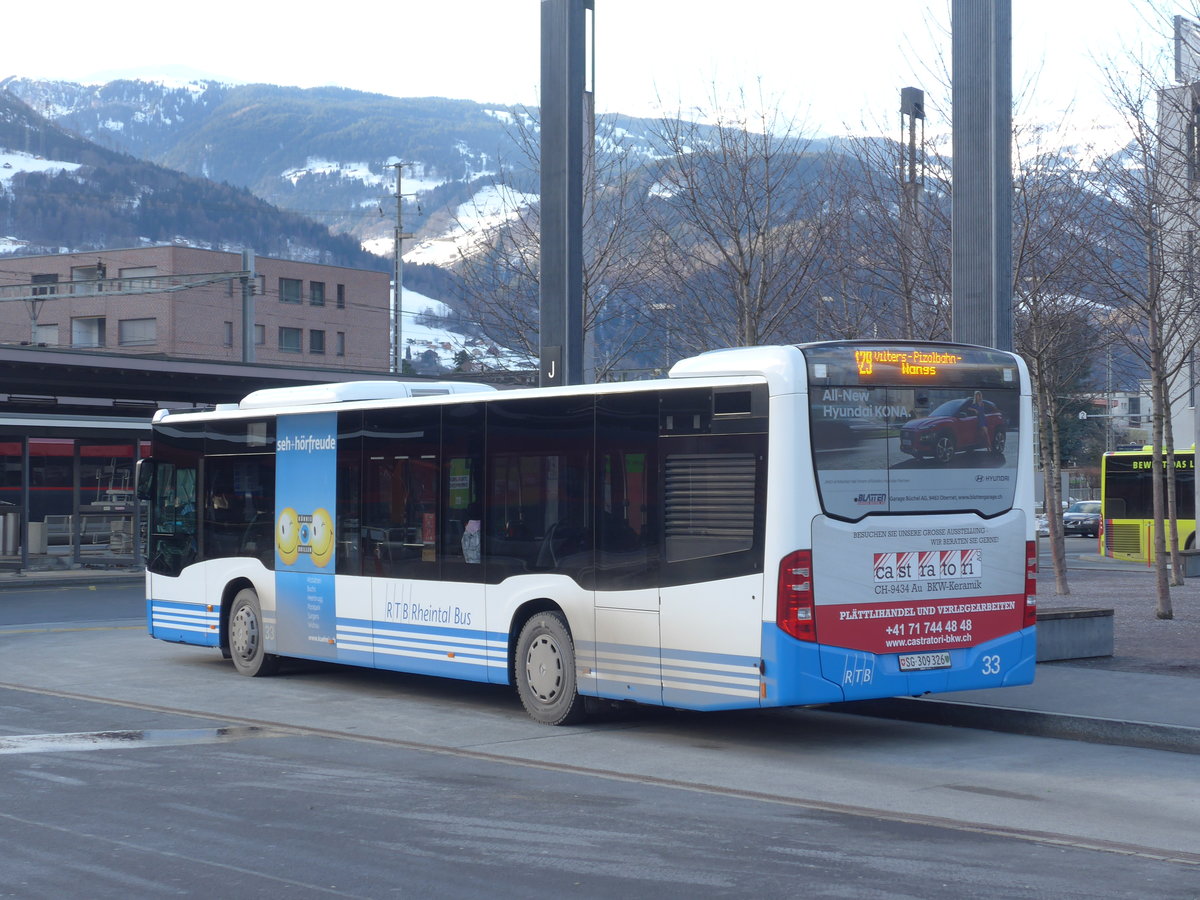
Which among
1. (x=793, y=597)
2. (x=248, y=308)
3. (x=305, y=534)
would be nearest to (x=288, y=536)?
(x=305, y=534)

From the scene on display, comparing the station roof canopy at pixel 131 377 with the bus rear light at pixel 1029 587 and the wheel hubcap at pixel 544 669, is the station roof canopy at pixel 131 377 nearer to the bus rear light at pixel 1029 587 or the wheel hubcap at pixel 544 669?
the wheel hubcap at pixel 544 669

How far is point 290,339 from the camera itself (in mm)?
100938

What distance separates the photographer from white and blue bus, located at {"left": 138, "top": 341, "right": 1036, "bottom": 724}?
1023 cm

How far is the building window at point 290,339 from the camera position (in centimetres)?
10019

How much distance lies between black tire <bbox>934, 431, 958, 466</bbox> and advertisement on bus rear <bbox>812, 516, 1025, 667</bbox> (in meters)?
0.43

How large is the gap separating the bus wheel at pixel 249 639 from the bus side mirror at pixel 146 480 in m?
2.17

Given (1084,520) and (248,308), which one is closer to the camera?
(248,308)

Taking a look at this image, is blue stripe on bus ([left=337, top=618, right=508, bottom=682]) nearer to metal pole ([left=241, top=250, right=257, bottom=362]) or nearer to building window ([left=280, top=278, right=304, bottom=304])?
metal pole ([left=241, top=250, right=257, bottom=362])

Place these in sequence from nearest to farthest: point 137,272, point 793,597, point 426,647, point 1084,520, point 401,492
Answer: point 793,597
point 426,647
point 401,492
point 1084,520
point 137,272

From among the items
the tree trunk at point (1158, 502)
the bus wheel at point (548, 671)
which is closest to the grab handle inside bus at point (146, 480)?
the bus wheel at point (548, 671)

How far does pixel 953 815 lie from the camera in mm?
8477

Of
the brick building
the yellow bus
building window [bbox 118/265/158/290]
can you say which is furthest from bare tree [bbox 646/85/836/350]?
building window [bbox 118/265/158/290]

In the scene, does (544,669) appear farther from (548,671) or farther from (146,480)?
(146,480)

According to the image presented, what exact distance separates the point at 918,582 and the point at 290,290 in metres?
94.1
